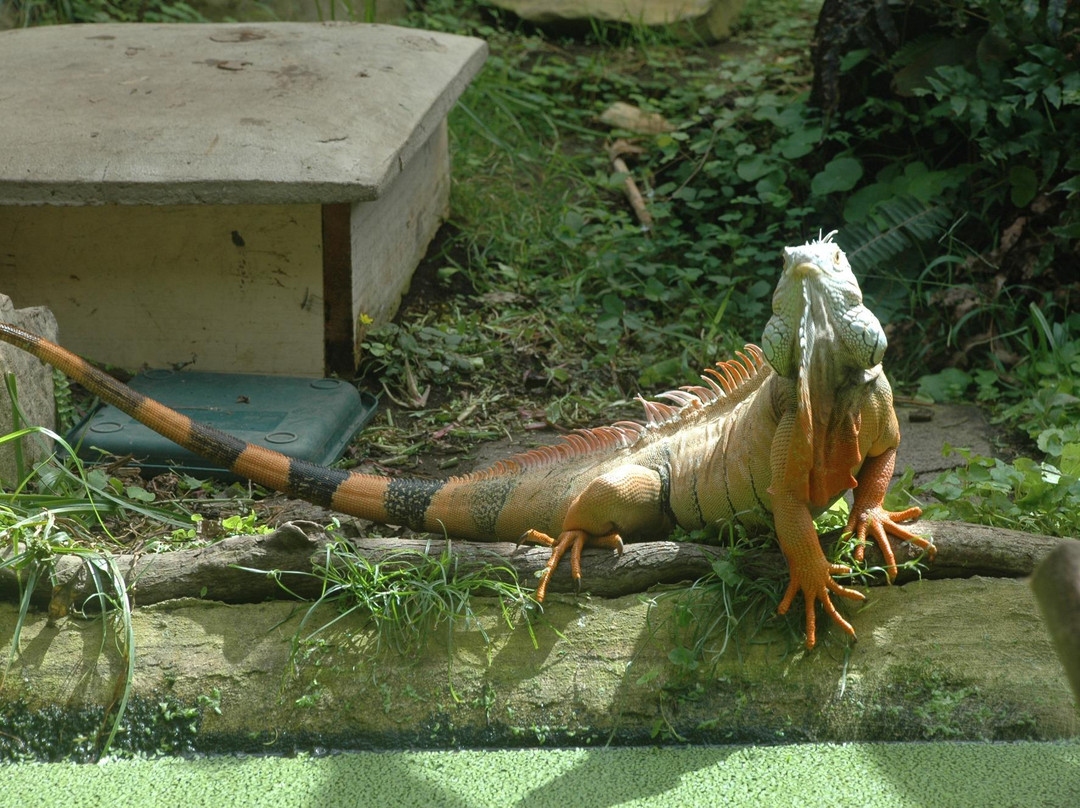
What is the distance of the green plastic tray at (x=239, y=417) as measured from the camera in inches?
158

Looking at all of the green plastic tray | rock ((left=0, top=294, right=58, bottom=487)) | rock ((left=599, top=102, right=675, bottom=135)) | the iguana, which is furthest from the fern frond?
rock ((left=0, top=294, right=58, bottom=487))

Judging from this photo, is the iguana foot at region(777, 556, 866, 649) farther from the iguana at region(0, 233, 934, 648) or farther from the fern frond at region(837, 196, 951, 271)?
the fern frond at region(837, 196, 951, 271)

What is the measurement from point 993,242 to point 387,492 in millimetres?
3425

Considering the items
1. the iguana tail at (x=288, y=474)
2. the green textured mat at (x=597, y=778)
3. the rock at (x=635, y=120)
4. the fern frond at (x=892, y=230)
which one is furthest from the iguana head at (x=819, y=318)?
the rock at (x=635, y=120)

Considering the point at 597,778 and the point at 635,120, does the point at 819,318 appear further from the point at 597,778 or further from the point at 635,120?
the point at 635,120

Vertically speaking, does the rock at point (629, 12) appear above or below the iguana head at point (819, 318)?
below

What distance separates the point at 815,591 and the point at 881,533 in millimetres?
280

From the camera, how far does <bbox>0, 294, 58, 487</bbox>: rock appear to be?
3400mm

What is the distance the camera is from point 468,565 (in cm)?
296

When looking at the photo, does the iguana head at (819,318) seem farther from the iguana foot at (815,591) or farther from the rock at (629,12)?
the rock at (629,12)

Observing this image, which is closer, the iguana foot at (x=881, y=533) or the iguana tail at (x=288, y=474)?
the iguana foot at (x=881, y=533)

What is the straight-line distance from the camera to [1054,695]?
2.65 metres

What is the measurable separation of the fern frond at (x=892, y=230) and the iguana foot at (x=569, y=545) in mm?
2640

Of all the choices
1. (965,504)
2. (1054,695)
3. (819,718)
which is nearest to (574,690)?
(819,718)
